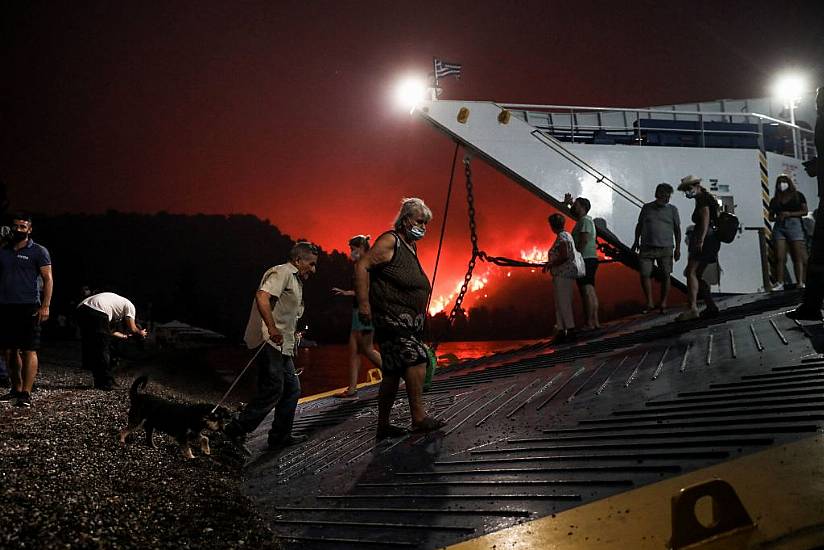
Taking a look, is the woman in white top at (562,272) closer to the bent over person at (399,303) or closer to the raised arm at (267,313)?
the bent over person at (399,303)

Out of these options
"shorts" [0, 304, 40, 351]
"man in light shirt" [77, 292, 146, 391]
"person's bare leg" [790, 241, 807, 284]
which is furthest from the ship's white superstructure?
"shorts" [0, 304, 40, 351]

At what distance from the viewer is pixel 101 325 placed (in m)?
8.04

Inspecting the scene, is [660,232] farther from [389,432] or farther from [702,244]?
[389,432]

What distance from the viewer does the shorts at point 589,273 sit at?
900 cm

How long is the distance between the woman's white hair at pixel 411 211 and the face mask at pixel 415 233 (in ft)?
0.25

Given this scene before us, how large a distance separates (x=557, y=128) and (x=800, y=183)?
581cm

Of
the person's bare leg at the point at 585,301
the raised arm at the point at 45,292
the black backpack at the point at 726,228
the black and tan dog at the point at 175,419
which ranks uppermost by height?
the black backpack at the point at 726,228

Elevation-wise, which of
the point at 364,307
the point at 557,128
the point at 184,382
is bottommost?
the point at 184,382

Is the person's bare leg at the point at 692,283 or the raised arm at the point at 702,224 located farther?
the person's bare leg at the point at 692,283

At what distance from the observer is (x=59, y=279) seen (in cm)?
5072

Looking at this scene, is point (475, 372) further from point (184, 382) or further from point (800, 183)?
point (800, 183)

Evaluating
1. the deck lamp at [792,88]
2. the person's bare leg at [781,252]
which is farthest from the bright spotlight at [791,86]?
the person's bare leg at [781,252]

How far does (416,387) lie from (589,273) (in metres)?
5.49

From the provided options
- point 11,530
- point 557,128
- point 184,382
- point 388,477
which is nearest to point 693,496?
point 388,477
